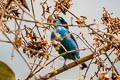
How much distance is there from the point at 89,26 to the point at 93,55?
1.88ft

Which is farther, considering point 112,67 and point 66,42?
point 66,42

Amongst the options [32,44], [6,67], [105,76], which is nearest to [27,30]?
[32,44]

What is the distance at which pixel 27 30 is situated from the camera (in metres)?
2.80

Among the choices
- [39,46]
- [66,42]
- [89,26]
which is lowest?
[66,42]

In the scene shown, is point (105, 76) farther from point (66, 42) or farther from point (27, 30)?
point (66, 42)

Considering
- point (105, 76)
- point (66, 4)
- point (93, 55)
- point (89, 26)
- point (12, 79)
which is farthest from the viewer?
point (66, 4)

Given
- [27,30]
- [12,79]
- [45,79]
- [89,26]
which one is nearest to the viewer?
[12,79]

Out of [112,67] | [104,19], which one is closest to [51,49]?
[112,67]

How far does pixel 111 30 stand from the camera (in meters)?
2.91

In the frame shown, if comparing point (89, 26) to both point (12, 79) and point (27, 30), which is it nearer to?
point (12, 79)

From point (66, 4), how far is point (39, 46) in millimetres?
698

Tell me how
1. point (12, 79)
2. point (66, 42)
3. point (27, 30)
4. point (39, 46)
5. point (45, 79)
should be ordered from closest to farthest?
point (12, 79) → point (45, 79) → point (39, 46) → point (27, 30) → point (66, 42)

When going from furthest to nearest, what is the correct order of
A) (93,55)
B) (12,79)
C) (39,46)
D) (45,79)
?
(39,46), (93,55), (45,79), (12,79)

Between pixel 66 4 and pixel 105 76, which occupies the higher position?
pixel 66 4
